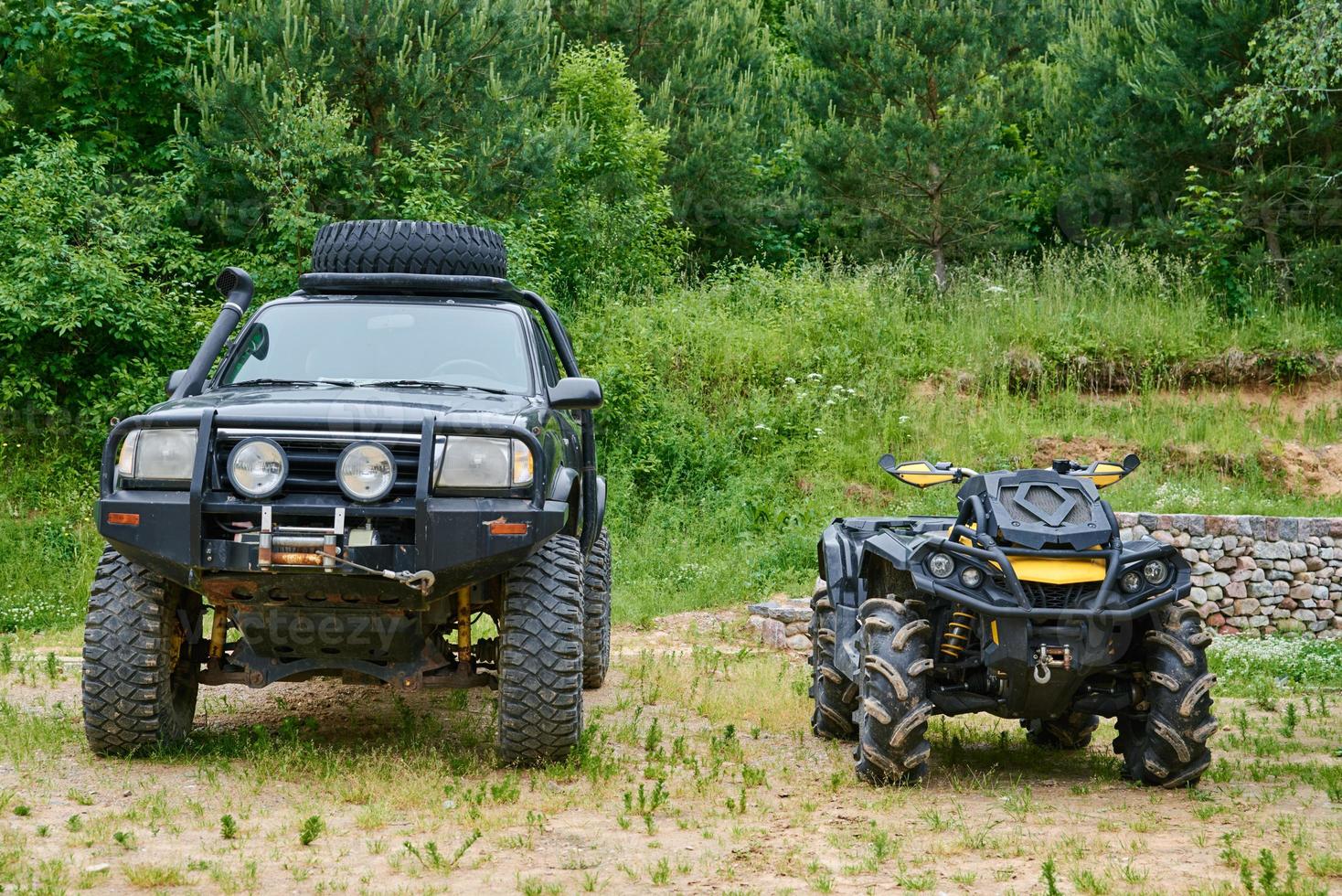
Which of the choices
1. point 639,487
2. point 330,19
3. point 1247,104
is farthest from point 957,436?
point 330,19

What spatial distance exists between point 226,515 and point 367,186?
39.6 feet

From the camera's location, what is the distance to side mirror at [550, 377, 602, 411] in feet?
21.4

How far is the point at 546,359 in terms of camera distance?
736cm

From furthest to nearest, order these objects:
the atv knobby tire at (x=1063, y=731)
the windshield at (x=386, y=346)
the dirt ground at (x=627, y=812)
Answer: the atv knobby tire at (x=1063, y=731), the windshield at (x=386, y=346), the dirt ground at (x=627, y=812)

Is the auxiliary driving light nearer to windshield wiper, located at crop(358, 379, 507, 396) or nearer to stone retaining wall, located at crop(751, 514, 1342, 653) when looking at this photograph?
windshield wiper, located at crop(358, 379, 507, 396)

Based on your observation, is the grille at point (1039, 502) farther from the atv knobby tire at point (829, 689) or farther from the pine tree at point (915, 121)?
the pine tree at point (915, 121)

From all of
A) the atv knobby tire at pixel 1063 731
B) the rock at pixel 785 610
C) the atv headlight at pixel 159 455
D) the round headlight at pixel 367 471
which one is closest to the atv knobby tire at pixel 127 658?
the atv headlight at pixel 159 455

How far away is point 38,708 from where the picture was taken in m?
7.60

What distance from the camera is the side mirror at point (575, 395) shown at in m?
6.52

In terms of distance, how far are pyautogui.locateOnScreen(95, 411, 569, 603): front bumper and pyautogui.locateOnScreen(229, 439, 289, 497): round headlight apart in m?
0.06

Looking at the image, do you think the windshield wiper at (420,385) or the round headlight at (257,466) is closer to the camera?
the round headlight at (257,466)

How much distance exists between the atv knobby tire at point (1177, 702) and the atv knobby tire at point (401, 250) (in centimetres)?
421

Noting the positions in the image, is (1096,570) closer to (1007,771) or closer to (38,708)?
(1007,771)

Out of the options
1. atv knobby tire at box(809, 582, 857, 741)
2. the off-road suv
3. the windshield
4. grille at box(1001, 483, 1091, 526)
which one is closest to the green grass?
atv knobby tire at box(809, 582, 857, 741)
